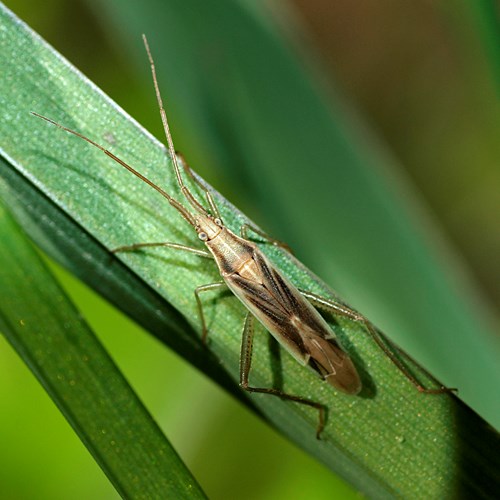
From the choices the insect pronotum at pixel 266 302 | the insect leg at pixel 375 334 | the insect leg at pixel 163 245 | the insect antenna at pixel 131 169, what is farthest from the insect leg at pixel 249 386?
the insect antenna at pixel 131 169

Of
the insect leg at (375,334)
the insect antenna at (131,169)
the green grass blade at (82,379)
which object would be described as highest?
the insect antenna at (131,169)

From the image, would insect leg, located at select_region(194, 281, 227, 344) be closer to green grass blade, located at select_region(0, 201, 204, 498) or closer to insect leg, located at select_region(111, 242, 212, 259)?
insect leg, located at select_region(111, 242, 212, 259)

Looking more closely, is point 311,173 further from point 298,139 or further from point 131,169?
point 131,169

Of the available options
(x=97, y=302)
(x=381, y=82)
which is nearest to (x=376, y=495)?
(x=97, y=302)

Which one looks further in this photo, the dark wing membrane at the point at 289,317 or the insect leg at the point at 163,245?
the dark wing membrane at the point at 289,317

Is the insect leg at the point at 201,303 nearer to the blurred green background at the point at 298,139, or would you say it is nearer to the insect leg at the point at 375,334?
the insect leg at the point at 375,334

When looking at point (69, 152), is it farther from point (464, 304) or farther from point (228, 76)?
point (464, 304)

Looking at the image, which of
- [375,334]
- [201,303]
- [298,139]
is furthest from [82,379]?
[298,139]

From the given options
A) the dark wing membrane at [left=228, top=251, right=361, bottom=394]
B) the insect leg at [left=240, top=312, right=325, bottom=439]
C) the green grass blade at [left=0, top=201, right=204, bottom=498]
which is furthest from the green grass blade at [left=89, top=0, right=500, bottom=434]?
the green grass blade at [left=0, top=201, right=204, bottom=498]
